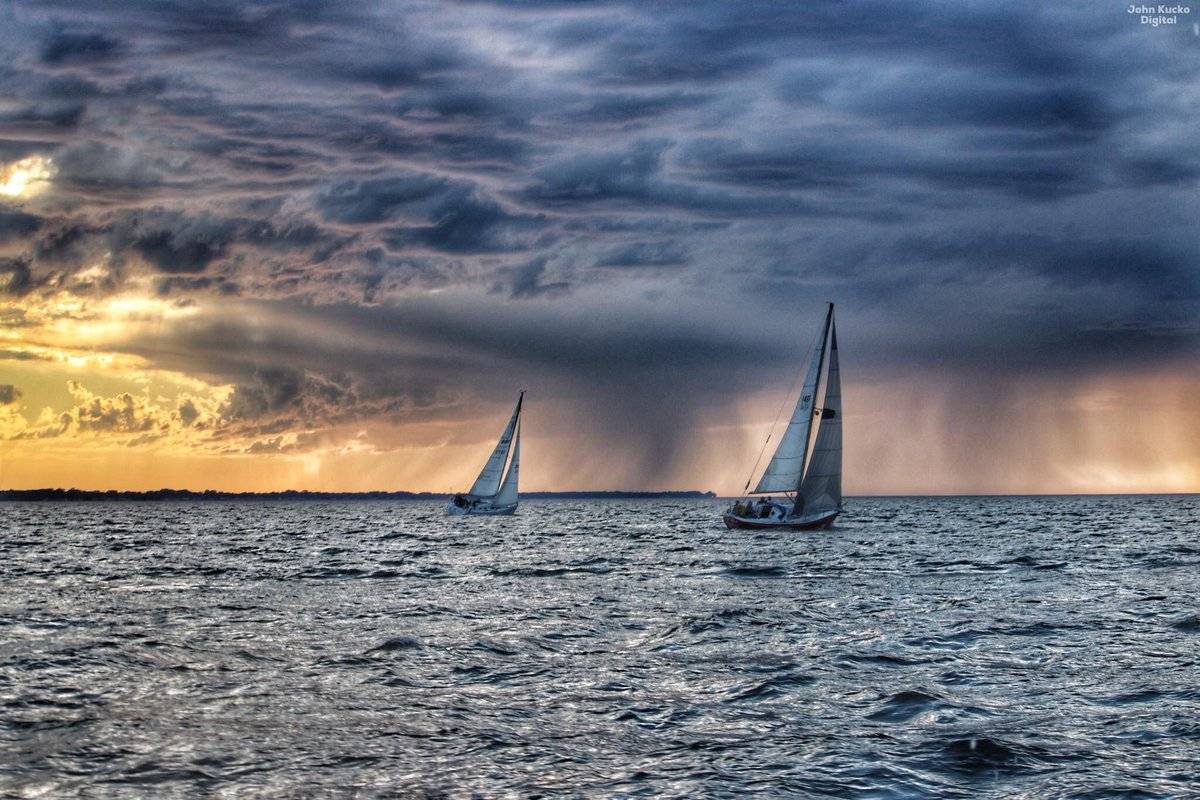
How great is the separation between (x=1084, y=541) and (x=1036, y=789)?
66028mm

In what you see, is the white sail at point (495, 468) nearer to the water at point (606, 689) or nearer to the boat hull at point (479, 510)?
the boat hull at point (479, 510)

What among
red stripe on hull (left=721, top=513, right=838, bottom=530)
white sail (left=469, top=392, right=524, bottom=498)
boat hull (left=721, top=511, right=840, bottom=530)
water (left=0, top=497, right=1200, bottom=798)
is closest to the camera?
Result: water (left=0, top=497, right=1200, bottom=798)

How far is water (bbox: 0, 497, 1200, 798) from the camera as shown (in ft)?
41.3

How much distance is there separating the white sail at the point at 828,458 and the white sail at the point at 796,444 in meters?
0.73

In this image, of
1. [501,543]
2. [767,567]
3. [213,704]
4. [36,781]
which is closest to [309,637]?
[213,704]

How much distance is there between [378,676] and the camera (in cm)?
1925

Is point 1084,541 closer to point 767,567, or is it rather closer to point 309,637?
point 767,567

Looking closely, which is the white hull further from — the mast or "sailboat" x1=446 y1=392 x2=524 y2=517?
"sailboat" x1=446 y1=392 x2=524 y2=517

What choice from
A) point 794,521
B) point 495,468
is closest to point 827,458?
point 794,521

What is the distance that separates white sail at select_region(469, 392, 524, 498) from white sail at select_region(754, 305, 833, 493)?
1774 inches

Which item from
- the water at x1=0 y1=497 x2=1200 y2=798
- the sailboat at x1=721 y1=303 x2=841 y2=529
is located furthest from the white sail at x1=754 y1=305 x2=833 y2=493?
the water at x1=0 y1=497 x2=1200 y2=798

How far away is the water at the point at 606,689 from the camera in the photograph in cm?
1258

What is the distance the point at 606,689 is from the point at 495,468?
351ft

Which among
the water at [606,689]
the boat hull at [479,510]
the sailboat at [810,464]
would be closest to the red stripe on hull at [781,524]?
the sailboat at [810,464]
